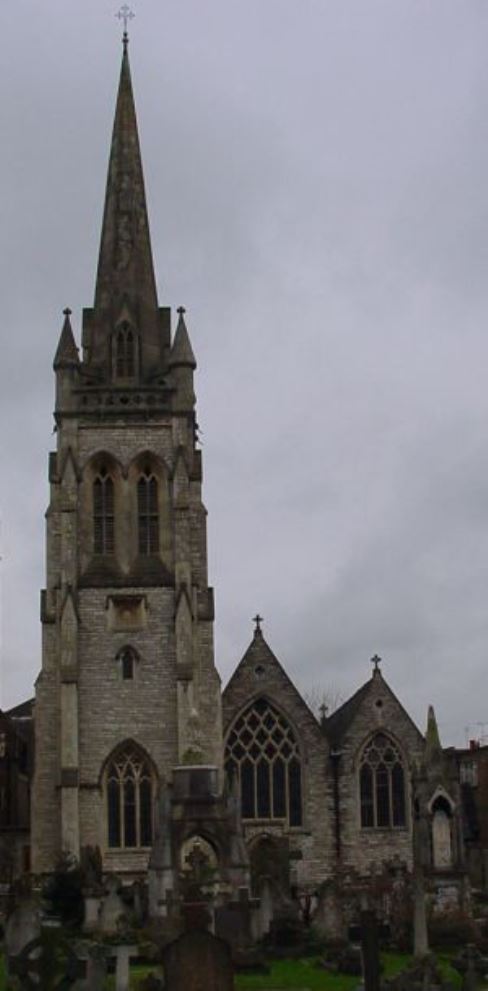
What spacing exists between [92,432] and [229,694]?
9.72 m

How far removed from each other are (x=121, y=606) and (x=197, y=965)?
34.0 metres

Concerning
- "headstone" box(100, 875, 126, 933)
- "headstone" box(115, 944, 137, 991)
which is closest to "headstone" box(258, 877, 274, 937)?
"headstone" box(100, 875, 126, 933)

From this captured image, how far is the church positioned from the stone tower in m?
0.05

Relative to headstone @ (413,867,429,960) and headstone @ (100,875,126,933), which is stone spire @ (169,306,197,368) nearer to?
headstone @ (100,875,126,933)

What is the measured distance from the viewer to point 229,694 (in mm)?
53062

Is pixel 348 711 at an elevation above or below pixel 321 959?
above

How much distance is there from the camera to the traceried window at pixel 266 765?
2057 inches

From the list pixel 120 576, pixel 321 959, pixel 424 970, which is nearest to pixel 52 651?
pixel 120 576

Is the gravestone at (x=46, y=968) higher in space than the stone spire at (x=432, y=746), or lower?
lower

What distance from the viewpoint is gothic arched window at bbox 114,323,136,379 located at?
5497cm

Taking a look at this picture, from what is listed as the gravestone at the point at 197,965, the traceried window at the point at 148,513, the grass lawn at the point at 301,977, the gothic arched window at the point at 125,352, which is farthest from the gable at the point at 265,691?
the gravestone at the point at 197,965

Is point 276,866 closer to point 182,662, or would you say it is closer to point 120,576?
point 182,662

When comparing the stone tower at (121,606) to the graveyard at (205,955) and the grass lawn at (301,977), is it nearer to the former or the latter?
the graveyard at (205,955)

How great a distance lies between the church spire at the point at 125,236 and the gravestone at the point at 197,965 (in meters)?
40.0
